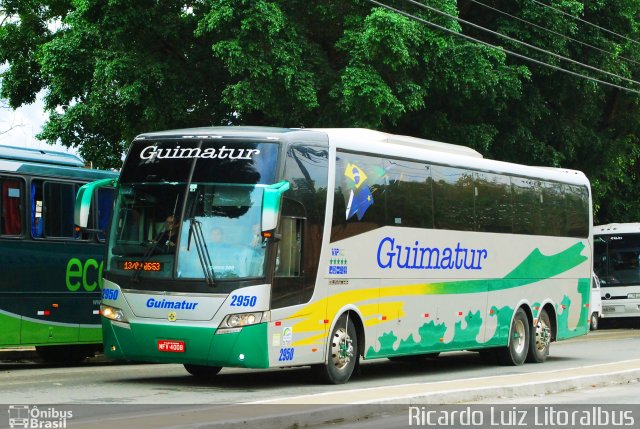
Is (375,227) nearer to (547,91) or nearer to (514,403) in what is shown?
(514,403)

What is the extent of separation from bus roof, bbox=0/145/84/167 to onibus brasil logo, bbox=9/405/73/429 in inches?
266

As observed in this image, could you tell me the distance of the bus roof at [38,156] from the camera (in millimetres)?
18422

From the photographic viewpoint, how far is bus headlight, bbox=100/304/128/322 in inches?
610

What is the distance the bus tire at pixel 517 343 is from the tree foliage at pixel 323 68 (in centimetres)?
629

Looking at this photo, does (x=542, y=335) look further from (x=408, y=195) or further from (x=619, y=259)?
(x=619, y=259)

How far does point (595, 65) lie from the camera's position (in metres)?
33.0

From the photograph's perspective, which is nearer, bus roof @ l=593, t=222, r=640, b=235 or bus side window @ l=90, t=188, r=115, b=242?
bus side window @ l=90, t=188, r=115, b=242

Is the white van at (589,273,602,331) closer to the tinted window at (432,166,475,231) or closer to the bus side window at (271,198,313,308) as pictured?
the tinted window at (432,166,475,231)

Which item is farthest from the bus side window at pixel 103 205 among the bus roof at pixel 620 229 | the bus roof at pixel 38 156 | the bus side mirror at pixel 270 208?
the bus roof at pixel 620 229

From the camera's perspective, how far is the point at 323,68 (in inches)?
1069

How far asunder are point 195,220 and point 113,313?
5.73 ft

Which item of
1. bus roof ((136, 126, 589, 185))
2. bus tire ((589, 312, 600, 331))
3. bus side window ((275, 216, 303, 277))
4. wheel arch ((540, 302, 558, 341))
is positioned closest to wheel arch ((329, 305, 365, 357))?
bus side window ((275, 216, 303, 277))

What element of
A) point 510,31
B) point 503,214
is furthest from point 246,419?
point 510,31

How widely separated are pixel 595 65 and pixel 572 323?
11559 millimetres
